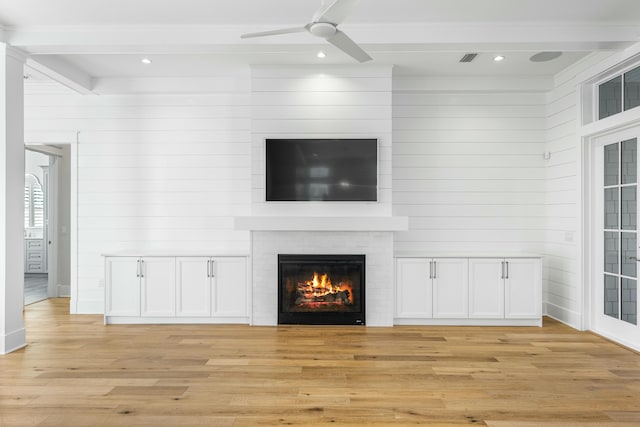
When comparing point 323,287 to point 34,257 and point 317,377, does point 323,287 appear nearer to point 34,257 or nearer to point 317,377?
point 317,377

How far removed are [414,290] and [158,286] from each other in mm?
2899

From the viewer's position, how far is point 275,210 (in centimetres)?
486

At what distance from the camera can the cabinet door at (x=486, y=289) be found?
4.83 m

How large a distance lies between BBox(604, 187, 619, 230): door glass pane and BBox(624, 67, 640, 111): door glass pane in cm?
83

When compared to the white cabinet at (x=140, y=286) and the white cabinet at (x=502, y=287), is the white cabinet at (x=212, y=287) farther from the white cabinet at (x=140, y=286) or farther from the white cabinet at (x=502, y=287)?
the white cabinet at (x=502, y=287)

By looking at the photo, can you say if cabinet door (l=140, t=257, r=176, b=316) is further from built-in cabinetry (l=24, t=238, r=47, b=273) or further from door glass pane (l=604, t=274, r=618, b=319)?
built-in cabinetry (l=24, t=238, r=47, b=273)

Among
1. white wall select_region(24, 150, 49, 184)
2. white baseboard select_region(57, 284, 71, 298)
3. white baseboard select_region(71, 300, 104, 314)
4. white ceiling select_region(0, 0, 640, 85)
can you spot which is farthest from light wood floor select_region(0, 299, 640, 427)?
white wall select_region(24, 150, 49, 184)

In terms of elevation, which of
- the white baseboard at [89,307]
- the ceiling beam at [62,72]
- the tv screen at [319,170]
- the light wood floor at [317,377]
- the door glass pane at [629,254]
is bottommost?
the light wood floor at [317,377]

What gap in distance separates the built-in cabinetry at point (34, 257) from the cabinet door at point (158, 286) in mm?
5676

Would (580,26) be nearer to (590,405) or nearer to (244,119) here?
(590,405)

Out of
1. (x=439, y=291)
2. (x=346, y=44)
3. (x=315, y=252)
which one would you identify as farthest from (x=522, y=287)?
(x=346, y=44)

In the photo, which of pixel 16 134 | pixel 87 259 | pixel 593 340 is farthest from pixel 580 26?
pixel 87 259

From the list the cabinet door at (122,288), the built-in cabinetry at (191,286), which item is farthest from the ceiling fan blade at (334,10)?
the cabinet door at (122,288)

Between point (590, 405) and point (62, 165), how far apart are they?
724 centimetres
